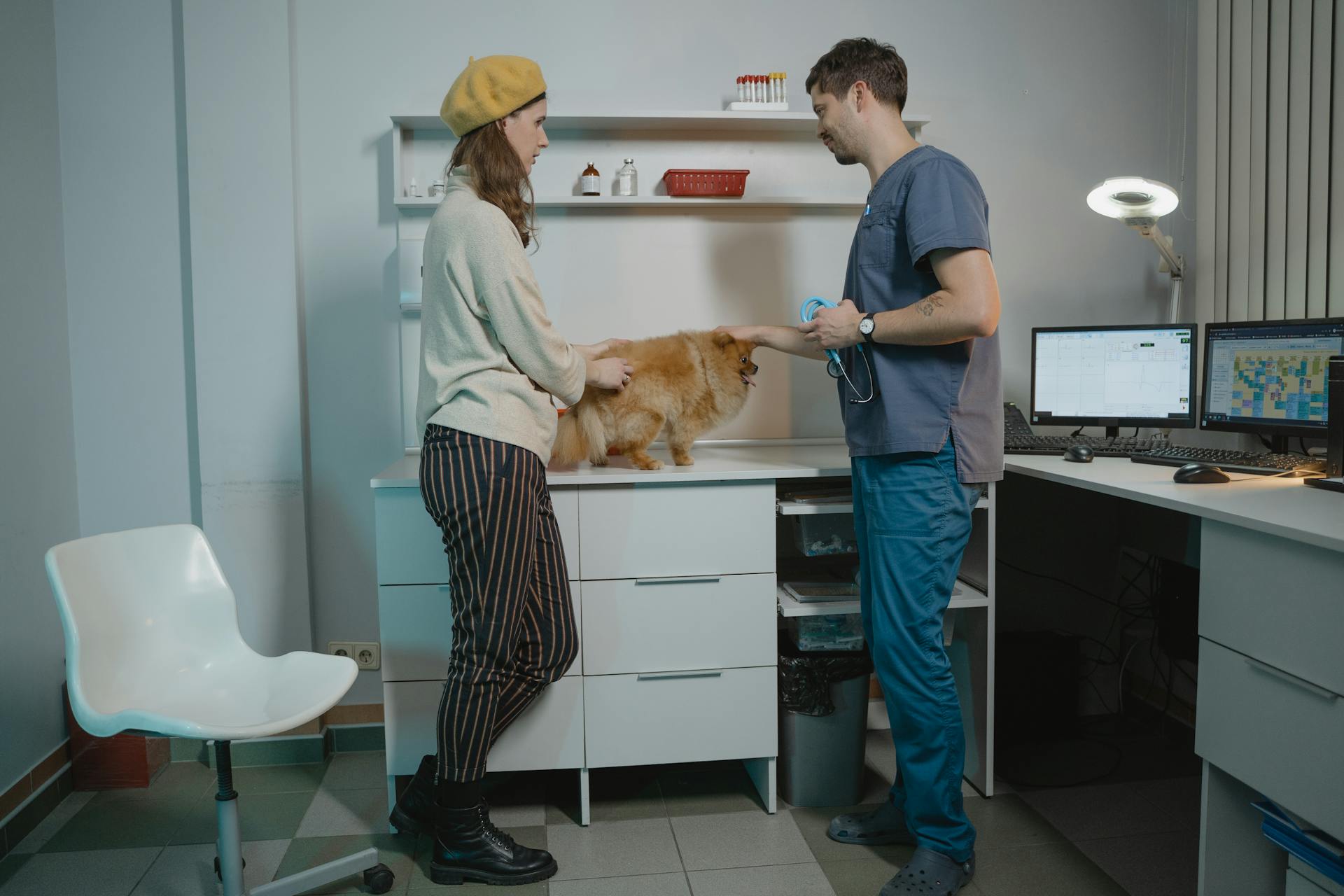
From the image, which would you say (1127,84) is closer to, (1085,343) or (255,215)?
(1085,343)

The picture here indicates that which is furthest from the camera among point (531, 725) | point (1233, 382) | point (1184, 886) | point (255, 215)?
point (255, 215)

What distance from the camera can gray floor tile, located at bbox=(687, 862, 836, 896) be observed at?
2043 mm

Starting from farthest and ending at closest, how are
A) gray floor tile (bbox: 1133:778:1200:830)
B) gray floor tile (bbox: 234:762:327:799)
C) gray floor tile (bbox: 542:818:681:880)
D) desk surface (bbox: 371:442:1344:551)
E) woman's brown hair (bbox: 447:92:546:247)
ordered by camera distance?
gray floor tile (bbox: 234:762:327:799) < gray floor tile (bbox: 1133:778:1200:830) < gray floor tile (bbox: 542:818:681:880) < woman's brown hair (bbox: 447:92:546:247) < desk surface (bbox: 371:442:1344:551)

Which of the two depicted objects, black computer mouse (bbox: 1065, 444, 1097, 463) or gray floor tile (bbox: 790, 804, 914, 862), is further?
black computer mouse (bbox: 1065, 444, 1097, 463)

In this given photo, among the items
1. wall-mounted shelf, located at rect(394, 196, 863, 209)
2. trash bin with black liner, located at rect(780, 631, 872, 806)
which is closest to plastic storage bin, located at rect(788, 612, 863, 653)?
trash bin with black liner, located at rect(780, 631, 872, 806)

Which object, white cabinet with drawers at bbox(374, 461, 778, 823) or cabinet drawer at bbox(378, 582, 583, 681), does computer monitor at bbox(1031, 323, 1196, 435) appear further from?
cabinet drawer at bbox(378, 582, 583, 681)

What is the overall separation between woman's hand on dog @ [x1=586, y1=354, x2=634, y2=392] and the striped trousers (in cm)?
25

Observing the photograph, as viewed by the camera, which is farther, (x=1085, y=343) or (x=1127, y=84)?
(x=1127, y=84)

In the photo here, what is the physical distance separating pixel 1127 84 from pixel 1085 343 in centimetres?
100

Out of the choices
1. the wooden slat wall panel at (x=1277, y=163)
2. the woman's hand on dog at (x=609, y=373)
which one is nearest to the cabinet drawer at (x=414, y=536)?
the woman's hand on dog at (x=609, y=373)

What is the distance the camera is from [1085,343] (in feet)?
9.10

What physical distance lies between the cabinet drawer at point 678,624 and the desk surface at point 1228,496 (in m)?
0.78

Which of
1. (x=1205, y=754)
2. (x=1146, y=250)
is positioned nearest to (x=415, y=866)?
(x=1205, y=754)

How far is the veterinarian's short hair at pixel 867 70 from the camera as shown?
6.69ft
